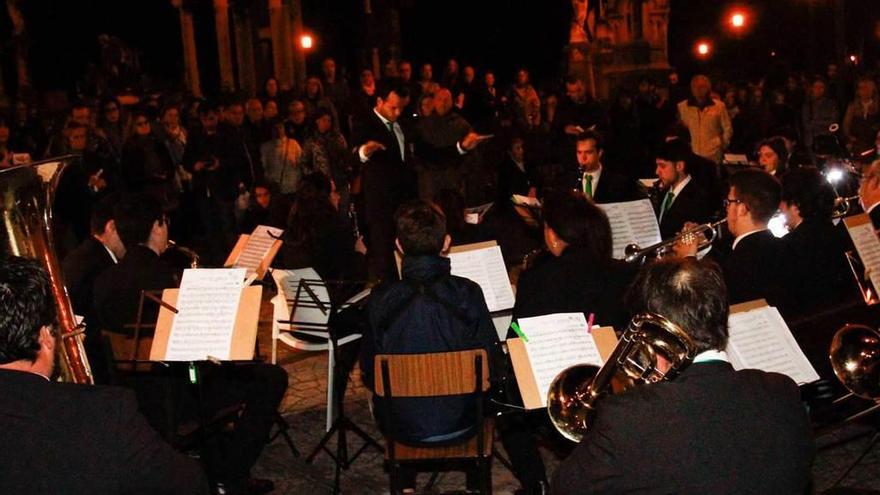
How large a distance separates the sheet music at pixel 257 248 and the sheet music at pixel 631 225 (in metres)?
1.99

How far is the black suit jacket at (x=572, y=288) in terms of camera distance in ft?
14.1

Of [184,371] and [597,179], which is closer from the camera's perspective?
[184,371]

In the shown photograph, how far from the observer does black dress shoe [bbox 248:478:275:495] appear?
16.1 feet

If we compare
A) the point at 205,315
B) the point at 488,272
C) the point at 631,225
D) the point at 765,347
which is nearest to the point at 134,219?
the point at 205,315

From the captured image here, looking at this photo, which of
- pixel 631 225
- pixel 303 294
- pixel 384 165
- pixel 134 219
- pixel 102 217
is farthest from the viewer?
pixel 384 165

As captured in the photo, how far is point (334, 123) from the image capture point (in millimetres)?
11148

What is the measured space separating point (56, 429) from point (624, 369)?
1.59m

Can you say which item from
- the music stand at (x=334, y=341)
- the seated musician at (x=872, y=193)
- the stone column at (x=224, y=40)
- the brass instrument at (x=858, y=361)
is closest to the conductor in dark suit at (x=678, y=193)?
the seated musician at (x=872, y=193)

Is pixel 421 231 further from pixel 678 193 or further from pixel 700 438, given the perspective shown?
pixel 678 193

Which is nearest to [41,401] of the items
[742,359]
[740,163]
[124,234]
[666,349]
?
[666,349]

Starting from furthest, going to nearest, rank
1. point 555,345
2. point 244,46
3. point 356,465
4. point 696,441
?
point 244,46 < point 356,465 < point 555,345 < point 696,441

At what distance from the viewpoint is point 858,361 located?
392 centimetres

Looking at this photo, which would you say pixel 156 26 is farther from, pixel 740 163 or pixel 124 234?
pixel 124 234

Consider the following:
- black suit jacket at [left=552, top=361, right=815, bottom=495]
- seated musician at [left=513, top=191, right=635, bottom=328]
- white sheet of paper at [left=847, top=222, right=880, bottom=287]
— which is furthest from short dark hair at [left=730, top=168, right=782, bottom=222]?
black suit jacket at [left=552, top=361, right=815, bottom=495]
